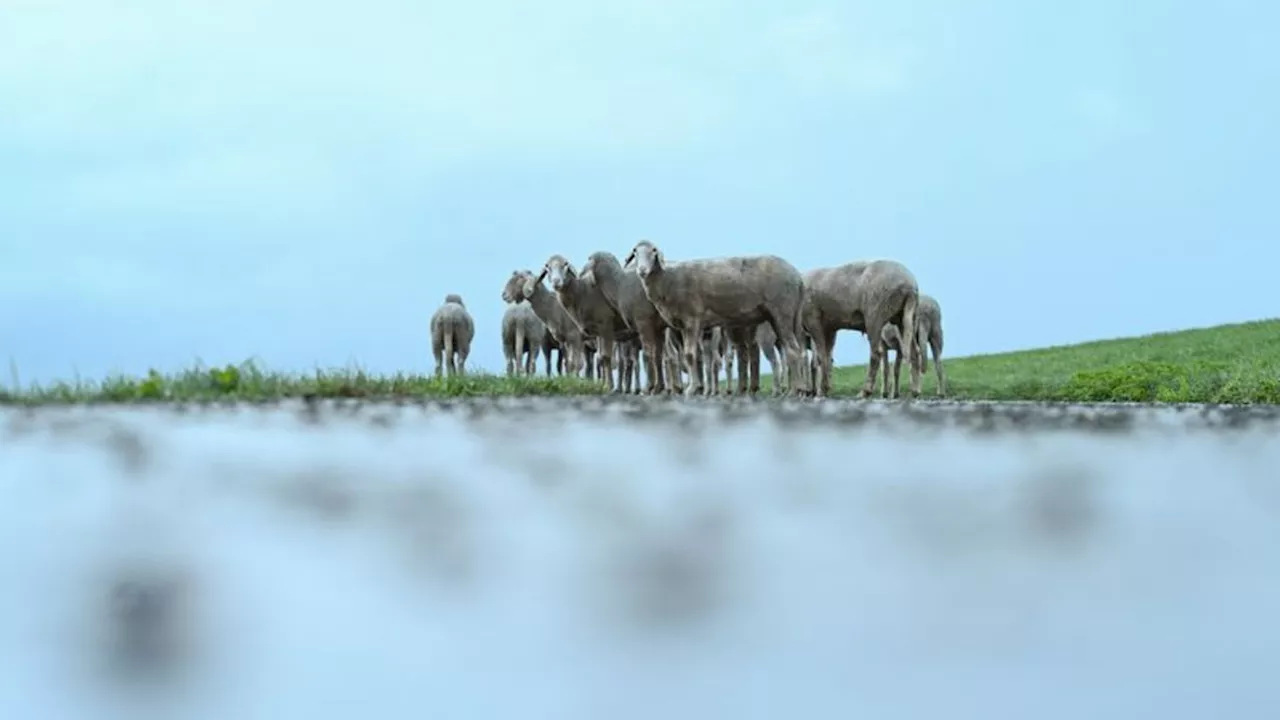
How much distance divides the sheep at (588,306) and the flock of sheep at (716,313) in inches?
0.6

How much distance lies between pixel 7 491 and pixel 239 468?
2.14ft

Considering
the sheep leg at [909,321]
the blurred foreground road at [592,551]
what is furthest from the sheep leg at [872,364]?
the blurred foreground road at [592,551]

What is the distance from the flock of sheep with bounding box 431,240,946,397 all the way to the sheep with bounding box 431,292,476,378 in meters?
0.02

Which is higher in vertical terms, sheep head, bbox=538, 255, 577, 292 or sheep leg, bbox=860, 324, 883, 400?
sheep head, bbox=538, 255, 577, 292

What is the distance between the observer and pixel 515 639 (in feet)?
8.34

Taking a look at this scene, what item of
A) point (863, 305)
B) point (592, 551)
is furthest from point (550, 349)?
point (592, 551)

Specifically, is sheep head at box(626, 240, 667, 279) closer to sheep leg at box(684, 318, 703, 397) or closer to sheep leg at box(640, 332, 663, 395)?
sheep leg at box(684, 318, 703, 397)

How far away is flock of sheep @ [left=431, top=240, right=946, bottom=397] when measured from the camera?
1512 centimetres

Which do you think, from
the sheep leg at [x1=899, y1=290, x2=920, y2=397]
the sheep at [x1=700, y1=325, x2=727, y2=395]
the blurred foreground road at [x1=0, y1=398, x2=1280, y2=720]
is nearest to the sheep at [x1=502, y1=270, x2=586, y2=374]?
the sheep at [x1=700, y1=325, x2=727, y2=395]

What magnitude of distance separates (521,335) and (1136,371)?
10858mm

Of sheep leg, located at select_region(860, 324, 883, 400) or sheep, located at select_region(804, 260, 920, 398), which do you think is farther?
sheep, located at select_region(804, 260, 920, 398)

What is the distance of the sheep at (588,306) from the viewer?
1675 centimetres

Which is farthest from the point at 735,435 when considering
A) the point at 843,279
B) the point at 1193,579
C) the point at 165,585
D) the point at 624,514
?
the point at 843,279

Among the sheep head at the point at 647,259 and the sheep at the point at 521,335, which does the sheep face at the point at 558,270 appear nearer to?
the sheep head at the point at 647,259
